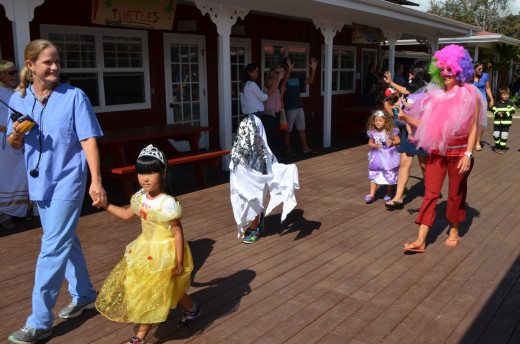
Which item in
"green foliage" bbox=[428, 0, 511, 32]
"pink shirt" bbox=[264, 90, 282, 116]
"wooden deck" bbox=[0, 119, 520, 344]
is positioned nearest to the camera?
"wooden deck" bbox=[0, 119, 520, 344]

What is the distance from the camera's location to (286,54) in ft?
39.1

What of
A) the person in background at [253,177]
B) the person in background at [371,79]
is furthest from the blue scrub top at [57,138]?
the person in background at [371,79]

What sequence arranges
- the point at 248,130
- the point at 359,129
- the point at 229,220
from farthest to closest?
the point at 359,129
the point at 229,220
the point at 248,130

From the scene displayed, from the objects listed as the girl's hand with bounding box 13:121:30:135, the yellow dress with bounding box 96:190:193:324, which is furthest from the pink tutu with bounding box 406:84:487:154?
the girl's hand with bounding box 13:121:30:135

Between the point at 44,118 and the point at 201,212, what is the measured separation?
3018 millimetres

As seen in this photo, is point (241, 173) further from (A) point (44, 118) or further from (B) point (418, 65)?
(B) point (418, 65)

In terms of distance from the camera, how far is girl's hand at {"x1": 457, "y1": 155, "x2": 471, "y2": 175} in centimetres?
422

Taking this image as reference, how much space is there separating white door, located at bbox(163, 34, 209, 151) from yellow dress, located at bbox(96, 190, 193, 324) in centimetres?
645

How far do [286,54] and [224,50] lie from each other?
15.0 feet

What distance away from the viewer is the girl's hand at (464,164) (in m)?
4.22

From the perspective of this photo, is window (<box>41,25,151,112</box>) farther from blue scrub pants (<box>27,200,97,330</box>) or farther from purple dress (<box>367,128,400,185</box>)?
blue scrub pants (<box>27,200,97,330</box>)

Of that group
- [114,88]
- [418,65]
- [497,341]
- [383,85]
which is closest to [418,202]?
[418,65]

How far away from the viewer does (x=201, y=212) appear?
572 cm

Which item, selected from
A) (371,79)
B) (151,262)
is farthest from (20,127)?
(371,79)
